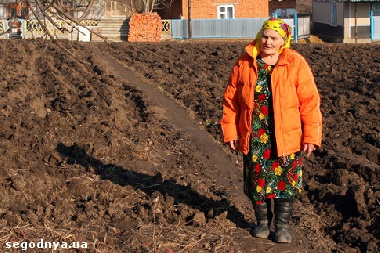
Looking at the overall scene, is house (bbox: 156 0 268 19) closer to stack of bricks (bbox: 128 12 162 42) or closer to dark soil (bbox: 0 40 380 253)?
stack of bricks (bbox: 128 12 162 42)

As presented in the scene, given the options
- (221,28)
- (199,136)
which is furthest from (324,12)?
(199,136)

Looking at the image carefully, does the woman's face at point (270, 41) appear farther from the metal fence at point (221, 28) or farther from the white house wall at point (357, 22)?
the metal fence at point (221, 28)

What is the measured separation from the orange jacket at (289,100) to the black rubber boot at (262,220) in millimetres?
524

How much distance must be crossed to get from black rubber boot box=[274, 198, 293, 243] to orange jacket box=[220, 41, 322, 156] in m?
0.47

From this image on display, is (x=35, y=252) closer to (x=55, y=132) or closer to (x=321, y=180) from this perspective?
(x=321, y=180)

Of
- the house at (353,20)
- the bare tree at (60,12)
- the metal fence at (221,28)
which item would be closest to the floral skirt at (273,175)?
the bare tree at (60,12)

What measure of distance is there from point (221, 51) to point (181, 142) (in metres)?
13.1

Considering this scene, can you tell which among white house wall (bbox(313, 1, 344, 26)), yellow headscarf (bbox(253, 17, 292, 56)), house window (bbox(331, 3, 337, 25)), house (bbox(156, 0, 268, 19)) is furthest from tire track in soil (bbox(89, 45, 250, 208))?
house (bbox(156, 0, 268, 19))

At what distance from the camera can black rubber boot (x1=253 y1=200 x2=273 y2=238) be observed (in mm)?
6324

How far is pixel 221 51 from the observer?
76.5ft

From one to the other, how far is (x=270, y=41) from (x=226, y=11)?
125 ft

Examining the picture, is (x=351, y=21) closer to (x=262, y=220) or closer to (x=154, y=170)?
(x=154, y=170)

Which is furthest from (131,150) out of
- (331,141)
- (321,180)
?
(331,141)

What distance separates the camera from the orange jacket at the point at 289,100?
6.00 m
